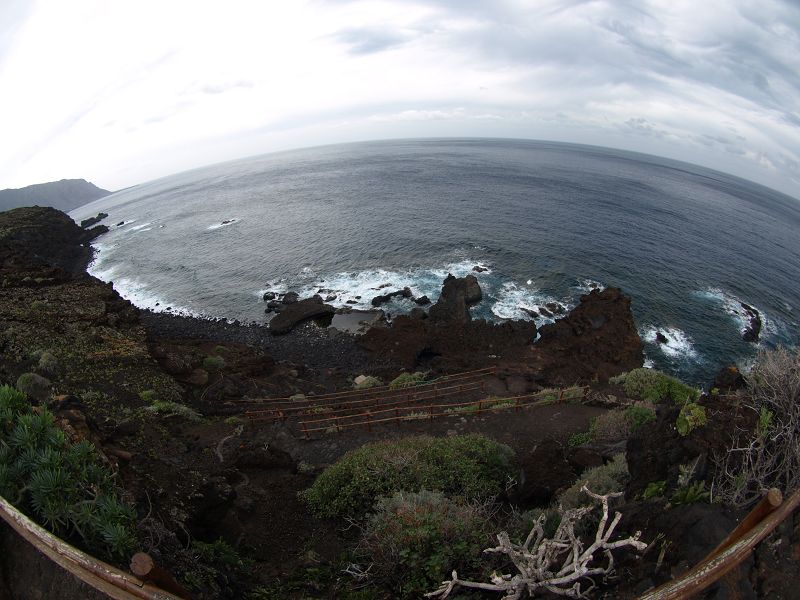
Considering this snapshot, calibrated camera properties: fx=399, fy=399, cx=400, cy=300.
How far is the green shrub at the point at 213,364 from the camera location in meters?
23.8

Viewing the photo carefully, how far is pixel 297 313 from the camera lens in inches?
1383

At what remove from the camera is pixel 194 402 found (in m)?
18.8

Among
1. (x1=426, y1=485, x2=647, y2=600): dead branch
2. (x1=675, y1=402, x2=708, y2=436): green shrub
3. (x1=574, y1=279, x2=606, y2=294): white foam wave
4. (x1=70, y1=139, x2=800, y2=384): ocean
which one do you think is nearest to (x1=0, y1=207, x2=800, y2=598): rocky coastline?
(x1=675, y1=402, x2=708, y2=436): green shrub

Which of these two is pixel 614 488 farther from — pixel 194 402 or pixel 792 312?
pixel 792 312

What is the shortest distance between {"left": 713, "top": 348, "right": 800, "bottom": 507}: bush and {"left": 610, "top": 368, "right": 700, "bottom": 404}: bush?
32.4 ft

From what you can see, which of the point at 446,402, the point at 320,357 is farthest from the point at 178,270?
the point at 446,402

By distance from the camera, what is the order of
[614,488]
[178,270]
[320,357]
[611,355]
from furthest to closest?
[178,270] < [320,357] < [611,355] < [614,488]

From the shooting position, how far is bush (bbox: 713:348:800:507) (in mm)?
5129

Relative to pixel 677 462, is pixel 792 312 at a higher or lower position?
lower

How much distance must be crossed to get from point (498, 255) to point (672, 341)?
18593 mm

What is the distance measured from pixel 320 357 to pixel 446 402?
45.2ft

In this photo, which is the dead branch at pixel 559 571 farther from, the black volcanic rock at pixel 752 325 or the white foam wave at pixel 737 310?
the white foam wave at pixel 737 310

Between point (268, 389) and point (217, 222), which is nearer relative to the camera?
point (268, 389)

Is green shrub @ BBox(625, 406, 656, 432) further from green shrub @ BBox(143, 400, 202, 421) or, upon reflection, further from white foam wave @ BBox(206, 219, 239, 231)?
white foam wave @ BBox(206, 219, 239, 231)
